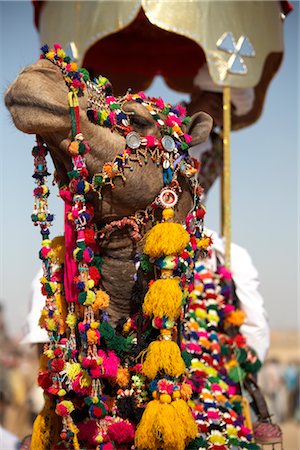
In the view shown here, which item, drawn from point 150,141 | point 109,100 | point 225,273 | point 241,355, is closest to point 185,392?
point 150,141

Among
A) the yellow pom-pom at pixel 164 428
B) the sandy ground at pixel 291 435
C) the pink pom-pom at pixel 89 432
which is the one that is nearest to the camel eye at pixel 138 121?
the yellow pom-pom at pixel 164 428

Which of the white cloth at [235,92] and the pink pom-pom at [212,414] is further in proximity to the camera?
the white cloth at [235,92]

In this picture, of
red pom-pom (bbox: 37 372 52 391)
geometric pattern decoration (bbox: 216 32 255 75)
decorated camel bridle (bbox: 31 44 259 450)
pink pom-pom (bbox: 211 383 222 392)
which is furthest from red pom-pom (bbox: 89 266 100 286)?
geometric pattern decoration (bbox: 216 32 255 75)

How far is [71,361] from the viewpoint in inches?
115

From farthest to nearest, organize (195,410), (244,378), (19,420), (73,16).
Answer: (19,420) → (73,16) → (244,378) → (195,410)

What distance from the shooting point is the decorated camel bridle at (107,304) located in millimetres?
2732

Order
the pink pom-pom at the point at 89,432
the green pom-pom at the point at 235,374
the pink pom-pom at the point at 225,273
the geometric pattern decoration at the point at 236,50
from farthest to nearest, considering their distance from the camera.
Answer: the geometric pattern decoration at the point at 236,50, the pink pom-pom at the point at 225,273, the green pom-pom at the point at 235,374, the pink pom-pom at the point at 89,432

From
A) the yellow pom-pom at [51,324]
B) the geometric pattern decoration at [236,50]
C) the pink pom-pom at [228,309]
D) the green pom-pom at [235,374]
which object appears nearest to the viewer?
the yellow pom-pom at [51,324]

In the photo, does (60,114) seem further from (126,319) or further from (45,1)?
(45,1)

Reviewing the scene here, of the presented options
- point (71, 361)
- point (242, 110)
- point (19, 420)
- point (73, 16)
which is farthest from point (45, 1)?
point (19, 420)

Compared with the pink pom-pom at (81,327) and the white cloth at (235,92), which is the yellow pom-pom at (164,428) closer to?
the pink pom-pom at (81,327)

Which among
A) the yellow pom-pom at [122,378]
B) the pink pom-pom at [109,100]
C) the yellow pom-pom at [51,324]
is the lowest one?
the yellow pom-pom at [122,378]

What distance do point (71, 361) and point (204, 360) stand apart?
1033 mm

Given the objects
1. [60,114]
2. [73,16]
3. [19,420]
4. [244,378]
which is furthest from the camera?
[19,420]
